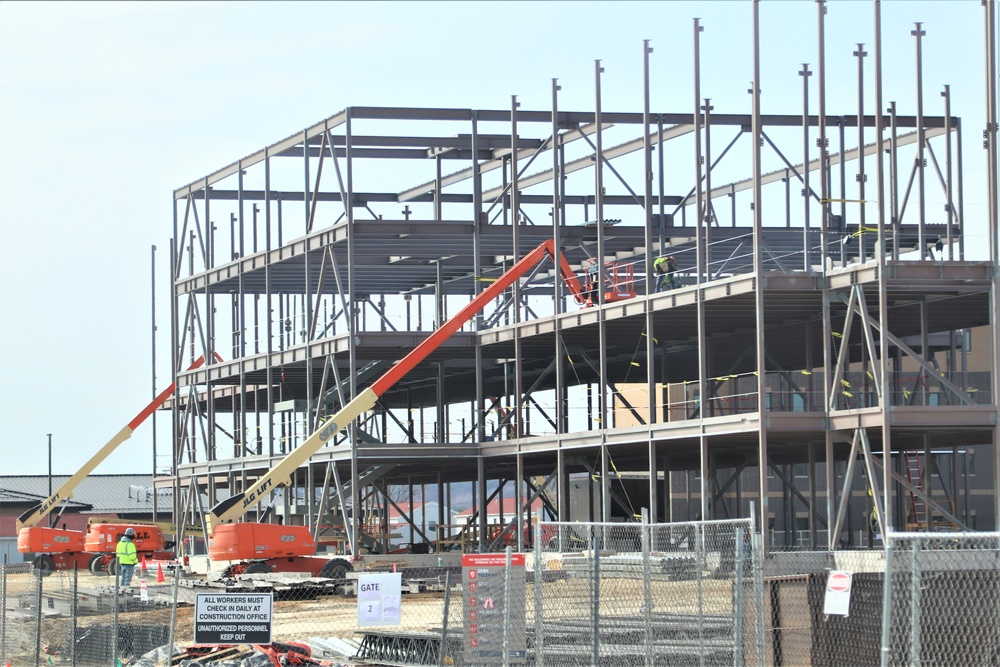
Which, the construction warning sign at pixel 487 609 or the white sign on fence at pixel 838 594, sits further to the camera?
the construction warning sign at pixel 487 609

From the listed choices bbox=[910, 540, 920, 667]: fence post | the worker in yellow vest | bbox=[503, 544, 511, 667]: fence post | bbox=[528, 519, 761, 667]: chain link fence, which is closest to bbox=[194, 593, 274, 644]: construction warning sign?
bbox=[503, 544, 511, 667]: fence post

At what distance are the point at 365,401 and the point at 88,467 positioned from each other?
2302 cm

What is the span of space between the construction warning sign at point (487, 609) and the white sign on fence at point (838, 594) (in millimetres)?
5806

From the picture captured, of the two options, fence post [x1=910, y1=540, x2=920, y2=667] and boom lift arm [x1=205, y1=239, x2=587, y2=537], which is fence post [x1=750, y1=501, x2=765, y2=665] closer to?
fence post [x1=910, y1=540, x2=920, y2=667]

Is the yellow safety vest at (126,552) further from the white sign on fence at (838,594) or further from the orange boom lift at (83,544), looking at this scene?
the white sign on fence at (838,594)

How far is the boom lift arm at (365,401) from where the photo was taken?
4344cm

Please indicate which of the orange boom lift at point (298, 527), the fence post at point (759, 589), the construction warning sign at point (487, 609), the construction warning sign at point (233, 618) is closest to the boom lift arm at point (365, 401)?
the orange boom lift at point (298, 527)

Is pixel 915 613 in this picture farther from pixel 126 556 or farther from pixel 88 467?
pixel 88 467

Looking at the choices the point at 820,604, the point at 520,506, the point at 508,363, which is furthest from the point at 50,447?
the point at 820,604

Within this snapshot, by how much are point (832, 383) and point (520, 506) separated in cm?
1173

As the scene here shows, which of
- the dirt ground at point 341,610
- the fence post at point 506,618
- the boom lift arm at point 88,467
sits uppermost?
the boom lift arm at point 88,467

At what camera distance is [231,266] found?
53656mm

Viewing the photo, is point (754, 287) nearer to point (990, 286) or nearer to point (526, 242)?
point (990, 286)

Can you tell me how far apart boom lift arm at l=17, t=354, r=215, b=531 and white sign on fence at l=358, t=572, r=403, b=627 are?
4207cm
